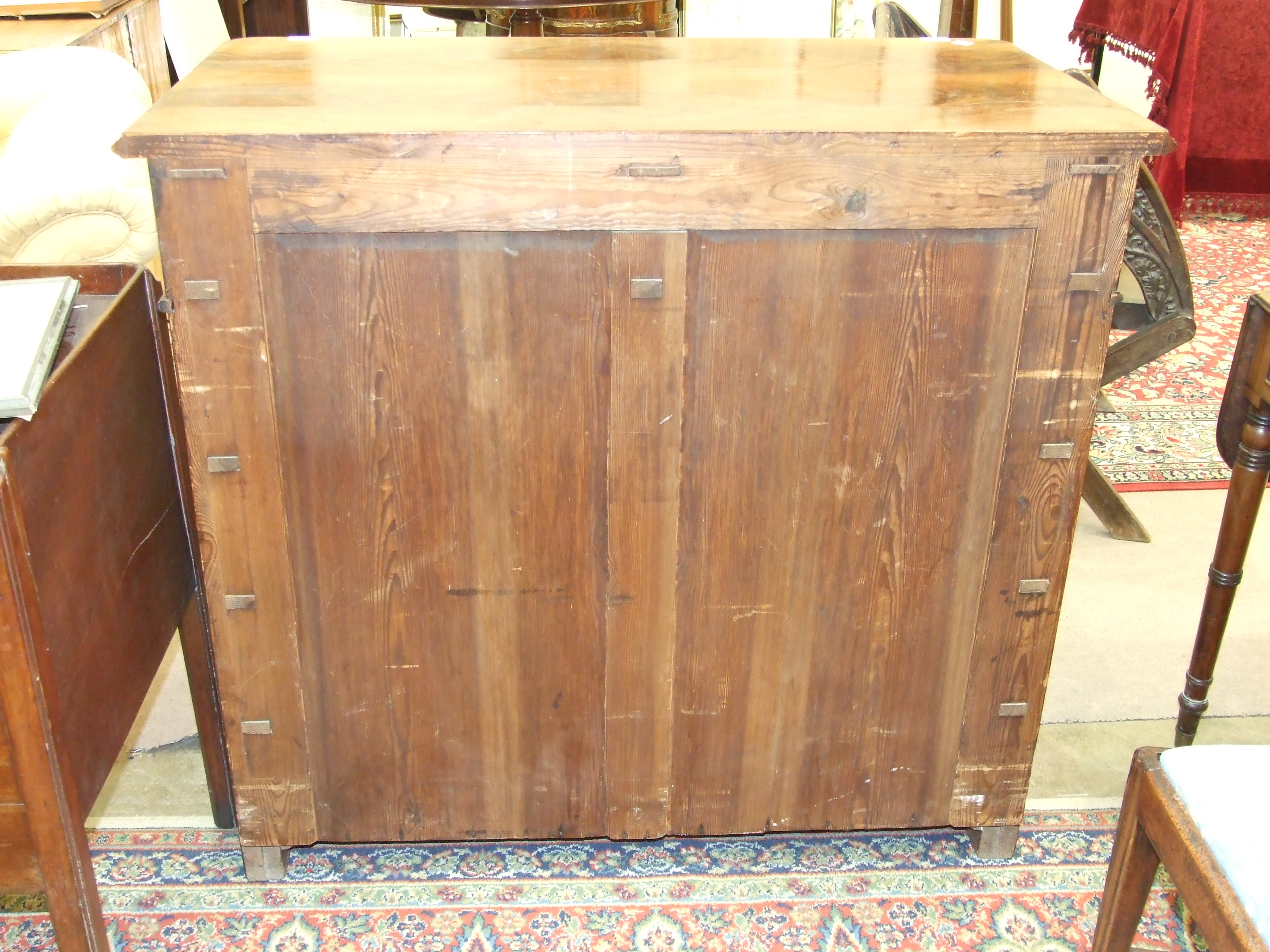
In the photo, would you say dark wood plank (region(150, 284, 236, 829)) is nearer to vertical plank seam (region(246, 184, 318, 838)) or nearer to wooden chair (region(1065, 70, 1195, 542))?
vertical plank seam (region(246, 184, 318, 838))

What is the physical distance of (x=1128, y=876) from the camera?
1.38m

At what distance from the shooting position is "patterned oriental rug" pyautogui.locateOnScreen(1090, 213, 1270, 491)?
318 centimetres

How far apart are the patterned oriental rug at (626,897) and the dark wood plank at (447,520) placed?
12 cm

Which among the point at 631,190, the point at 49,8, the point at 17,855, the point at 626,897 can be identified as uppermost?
the point at 631,190

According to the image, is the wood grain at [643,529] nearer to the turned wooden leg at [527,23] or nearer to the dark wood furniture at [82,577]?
the dark wood furniture at [82,577]

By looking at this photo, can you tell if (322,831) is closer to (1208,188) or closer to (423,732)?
(423,732)

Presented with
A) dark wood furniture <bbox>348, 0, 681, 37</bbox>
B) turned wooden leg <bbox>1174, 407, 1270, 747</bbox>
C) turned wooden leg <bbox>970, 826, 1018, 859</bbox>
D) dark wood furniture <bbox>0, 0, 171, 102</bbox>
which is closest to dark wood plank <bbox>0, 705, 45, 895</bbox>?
Answer: turned wooden leg <bbox>970, 826, 1018, 859</bbox>

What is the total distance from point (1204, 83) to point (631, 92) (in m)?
4.08

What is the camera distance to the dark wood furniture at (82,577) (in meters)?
1.39

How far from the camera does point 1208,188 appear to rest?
5082 millimetres

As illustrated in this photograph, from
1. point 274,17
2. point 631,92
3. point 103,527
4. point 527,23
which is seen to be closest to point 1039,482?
point 631,92

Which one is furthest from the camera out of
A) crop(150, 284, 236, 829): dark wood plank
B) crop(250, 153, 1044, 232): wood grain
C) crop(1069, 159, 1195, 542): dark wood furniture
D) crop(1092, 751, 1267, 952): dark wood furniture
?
crop(1069, 159, 1195, 542): dark wood furniture

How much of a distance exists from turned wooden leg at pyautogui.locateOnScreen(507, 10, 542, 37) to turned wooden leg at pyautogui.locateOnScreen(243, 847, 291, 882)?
212 centimetres

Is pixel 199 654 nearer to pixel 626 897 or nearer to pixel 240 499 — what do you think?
pixel 240 499
